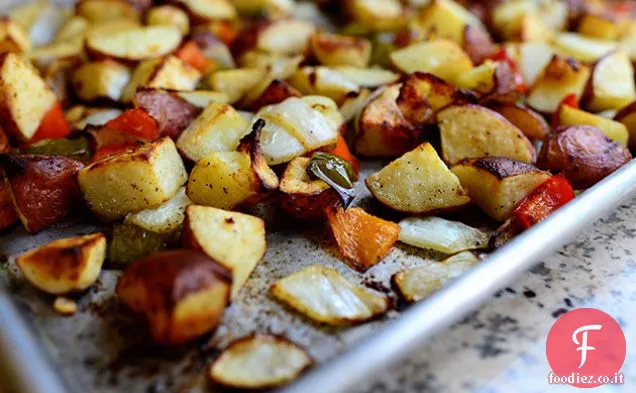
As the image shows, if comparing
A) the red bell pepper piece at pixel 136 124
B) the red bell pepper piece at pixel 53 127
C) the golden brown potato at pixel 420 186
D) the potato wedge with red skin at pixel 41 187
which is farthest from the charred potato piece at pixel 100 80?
the golden brown potato at pixel 420 186

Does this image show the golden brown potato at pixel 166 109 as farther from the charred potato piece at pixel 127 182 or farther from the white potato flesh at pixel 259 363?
the white potato flesh at pixel 259 363

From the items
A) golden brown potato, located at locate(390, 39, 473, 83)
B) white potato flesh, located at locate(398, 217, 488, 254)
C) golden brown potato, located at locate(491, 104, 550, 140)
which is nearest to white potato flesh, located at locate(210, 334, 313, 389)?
white potato flesh, located at locate(398, 217, 488, 254)

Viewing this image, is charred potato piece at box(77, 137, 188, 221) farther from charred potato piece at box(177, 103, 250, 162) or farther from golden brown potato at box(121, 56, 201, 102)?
golden brown potato at box(121, 56, 201, 102)

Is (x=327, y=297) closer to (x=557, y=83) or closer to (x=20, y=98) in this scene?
(x=20, y=98)

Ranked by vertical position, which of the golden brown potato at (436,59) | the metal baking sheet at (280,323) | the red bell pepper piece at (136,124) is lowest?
the metal baking sheet at (280,323)

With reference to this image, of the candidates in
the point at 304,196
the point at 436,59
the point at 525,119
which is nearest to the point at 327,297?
the point at 304,196
